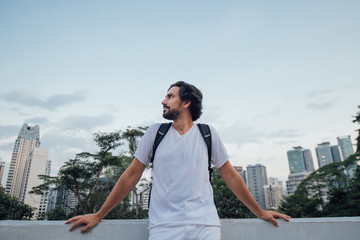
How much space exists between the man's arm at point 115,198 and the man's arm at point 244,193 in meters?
0.60

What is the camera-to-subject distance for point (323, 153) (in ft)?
362

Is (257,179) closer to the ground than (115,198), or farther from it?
farther from it

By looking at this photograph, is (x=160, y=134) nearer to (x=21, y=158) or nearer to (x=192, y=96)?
(x=192, y=96)

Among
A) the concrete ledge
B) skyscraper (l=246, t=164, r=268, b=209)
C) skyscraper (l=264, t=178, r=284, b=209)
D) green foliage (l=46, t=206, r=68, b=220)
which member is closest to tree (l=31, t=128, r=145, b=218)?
green foliage (l=46, t=206, r=68, b=220)

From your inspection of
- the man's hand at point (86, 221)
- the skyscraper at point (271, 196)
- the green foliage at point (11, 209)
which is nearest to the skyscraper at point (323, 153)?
the skyscraper at point (271, 196)

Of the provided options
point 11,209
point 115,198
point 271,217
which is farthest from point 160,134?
point 11,209

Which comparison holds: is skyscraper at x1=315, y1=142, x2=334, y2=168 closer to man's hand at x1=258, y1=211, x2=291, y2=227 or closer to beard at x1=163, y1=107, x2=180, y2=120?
man's hand at x1=258, y1=211, x2=291, y2=227

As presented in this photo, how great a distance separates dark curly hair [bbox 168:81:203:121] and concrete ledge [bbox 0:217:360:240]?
79 cm

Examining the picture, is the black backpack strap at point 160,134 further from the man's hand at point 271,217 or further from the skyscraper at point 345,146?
the skyscraper at point 345,146

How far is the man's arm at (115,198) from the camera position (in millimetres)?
1366

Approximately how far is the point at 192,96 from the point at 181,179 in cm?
64

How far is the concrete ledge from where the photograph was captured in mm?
1368

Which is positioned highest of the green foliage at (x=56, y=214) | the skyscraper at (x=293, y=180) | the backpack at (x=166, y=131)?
the skyscraper at (x=293, y=180)

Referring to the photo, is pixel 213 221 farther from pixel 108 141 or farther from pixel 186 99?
pixel 108 141
